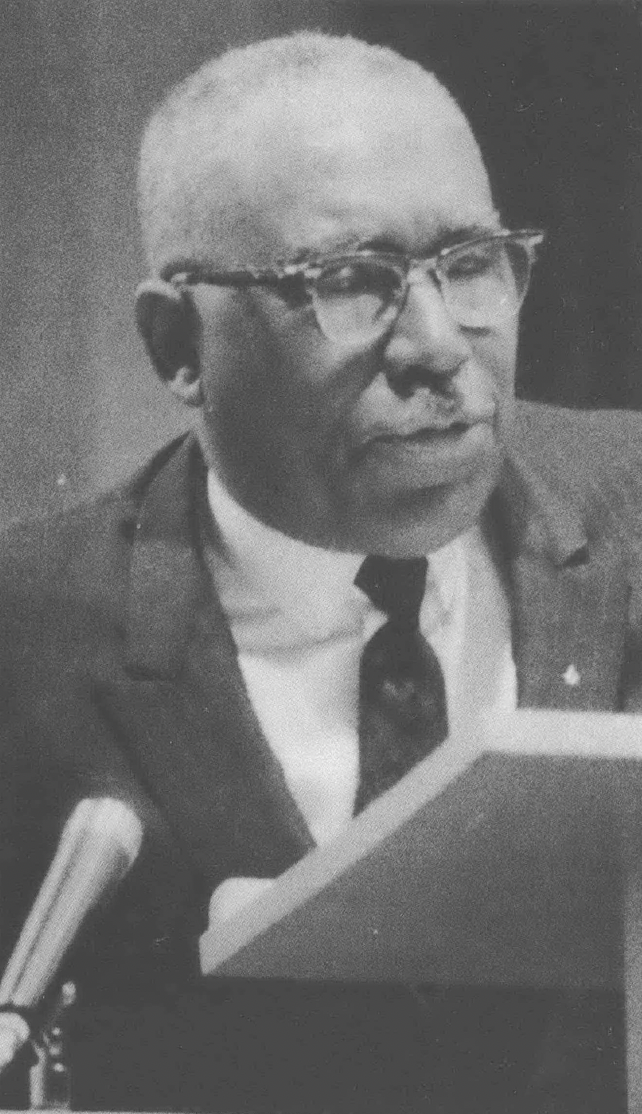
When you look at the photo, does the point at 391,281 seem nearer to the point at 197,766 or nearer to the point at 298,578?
the point at 298,578

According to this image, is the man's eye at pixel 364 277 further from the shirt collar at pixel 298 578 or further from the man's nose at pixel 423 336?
the shirt collar at pixel 298 578

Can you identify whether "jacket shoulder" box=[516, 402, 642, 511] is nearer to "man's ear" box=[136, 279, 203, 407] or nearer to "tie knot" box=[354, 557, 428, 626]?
"tie knot" box=[354, 557, 428, 626]

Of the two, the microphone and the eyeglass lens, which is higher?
the eyeglass lens

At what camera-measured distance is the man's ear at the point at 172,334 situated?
1394 millimetres

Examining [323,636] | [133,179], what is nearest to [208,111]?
[133,179]

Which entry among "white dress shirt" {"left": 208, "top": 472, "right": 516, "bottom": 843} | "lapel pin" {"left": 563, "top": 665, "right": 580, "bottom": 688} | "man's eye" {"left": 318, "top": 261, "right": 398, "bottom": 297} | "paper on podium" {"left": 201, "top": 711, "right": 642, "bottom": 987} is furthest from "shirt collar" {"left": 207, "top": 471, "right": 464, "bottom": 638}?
"paper on podium" {"left": 201, "top": 711, "right": 642, "bottom": 987}


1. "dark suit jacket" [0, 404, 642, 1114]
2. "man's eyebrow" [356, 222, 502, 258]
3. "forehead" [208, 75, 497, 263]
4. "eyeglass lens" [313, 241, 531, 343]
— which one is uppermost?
"forehead" [208, 75, 497, 263]

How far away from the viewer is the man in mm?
1264

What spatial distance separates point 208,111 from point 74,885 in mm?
706

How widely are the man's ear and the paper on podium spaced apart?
615 millimetres

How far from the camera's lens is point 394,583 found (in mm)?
1358

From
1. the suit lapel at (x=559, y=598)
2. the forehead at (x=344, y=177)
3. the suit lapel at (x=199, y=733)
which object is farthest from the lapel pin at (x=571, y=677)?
the forehead at (x=344, y=177)

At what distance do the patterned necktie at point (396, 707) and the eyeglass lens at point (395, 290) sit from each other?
0.75ft

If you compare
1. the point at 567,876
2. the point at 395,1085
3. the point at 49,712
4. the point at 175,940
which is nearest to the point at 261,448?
the point at 49,712
